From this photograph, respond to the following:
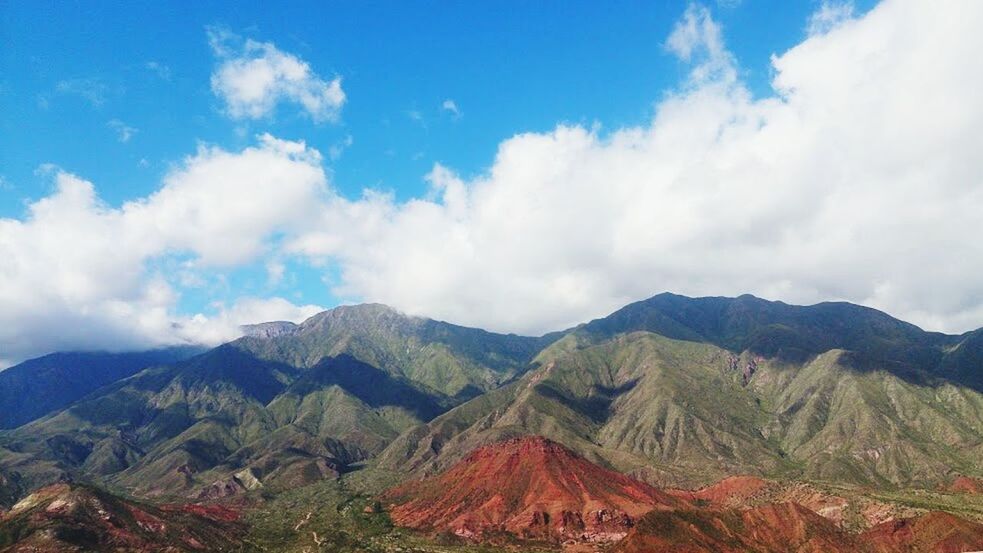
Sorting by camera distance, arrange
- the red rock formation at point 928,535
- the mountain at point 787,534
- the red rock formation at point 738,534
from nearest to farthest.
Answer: the red rock formation at point 928,535
the mountain at point 787,534
the red rock formation at point 738,534

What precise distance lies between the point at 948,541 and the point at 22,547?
10137 inches

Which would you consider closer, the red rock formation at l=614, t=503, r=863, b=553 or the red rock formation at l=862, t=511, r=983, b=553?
the red rock formation at l=862, t=511, r=983, b=553

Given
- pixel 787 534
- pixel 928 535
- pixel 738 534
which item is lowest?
pixel 738 534

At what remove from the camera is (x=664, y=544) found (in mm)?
180250

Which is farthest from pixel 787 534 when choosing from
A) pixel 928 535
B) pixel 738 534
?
pixel 928 535

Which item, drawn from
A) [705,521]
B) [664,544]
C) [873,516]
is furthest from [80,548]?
[873,516]

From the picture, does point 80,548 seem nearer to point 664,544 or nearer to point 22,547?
point 22,547

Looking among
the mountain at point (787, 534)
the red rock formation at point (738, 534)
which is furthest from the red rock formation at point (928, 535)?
the red rock formation at point (738, 534)

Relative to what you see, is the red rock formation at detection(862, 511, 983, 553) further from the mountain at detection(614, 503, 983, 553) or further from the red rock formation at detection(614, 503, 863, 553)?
the red rock formation at detection(614, 503, 863, 553)

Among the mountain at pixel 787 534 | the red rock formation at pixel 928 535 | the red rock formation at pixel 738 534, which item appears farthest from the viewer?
the red rock formation at pixel 738 534

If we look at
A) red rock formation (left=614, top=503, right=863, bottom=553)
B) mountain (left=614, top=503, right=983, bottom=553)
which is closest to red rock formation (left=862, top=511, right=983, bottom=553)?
mountain (left=614, top=503, right=983, bottom=553)

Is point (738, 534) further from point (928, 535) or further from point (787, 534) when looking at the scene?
point (928, 535)

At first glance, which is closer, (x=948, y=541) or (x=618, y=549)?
(x=948, y=541)

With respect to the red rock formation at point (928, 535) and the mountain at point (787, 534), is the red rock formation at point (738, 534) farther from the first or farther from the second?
the red rock formation at point (928, 535)
